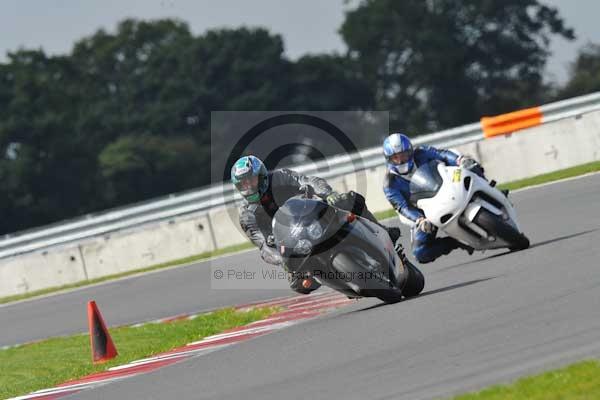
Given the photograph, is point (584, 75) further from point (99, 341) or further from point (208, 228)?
point (99, 341)

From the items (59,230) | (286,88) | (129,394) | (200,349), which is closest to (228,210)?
(59,230)

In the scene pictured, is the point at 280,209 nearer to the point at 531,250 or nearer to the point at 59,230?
the point at 531,250

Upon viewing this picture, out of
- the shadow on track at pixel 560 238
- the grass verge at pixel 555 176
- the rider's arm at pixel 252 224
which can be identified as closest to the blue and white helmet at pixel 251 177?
the rider's arm at pixel 252 224

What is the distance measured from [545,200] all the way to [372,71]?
57.6 meters

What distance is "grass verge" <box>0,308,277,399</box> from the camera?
41.8ft

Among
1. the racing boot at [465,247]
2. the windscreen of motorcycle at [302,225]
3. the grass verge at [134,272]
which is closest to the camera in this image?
the windscreen of motorcycle at [302,225]

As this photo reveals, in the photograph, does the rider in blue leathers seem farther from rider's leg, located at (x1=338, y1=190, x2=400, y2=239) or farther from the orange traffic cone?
the orange traffic cone

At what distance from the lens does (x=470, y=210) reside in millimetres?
13516

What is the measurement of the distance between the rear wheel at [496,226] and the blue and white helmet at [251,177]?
→ 2.27 metres

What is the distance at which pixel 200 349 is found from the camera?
39.9 ft

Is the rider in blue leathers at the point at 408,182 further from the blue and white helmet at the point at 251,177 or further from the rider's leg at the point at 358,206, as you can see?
the blue and white helmet at the point at 251,177

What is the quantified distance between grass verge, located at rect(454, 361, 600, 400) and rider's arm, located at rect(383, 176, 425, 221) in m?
6.54

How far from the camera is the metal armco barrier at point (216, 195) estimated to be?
2417cm

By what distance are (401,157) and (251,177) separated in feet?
6.82
